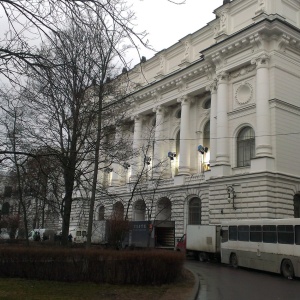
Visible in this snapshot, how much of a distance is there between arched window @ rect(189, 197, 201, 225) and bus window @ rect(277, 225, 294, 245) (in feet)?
67.3

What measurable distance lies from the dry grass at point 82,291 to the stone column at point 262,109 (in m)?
22.6

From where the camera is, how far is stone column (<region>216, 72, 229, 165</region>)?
39375mm

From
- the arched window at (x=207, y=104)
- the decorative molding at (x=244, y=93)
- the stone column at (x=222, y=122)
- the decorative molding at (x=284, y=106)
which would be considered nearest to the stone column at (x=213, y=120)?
the stone column at (x=222, y=122)

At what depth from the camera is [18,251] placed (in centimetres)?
1555

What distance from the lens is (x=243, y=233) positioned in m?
26.3

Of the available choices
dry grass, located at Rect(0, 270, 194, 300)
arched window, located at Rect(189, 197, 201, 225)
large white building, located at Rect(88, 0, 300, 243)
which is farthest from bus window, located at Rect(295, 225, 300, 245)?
arched window, located at Rect(189, 197, 201, 225)

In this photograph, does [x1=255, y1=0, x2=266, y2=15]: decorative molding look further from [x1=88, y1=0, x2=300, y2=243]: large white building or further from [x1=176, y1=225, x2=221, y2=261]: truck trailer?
[x1=176, y1=225, x2=221, y2=261]: truck trailer

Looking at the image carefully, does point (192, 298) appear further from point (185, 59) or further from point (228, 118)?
point (185, 59)

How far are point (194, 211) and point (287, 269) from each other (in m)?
22.3

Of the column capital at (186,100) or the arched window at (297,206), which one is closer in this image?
the arched window at (297,206)

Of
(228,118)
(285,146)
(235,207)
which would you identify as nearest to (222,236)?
(235,207)

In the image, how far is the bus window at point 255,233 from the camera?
24.5 meters

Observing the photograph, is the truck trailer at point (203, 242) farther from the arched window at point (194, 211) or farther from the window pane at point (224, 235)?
the arched window at point (194, 211)

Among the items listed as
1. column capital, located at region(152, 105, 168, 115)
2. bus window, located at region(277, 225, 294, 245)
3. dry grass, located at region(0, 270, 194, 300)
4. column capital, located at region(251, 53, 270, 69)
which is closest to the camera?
dry grass, located at region(0, 270, 194, 300)
